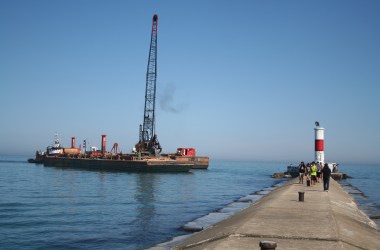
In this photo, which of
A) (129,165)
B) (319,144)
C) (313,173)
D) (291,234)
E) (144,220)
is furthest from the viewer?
(129,165)

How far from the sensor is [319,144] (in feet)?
146

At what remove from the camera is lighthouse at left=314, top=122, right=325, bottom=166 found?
145 feet

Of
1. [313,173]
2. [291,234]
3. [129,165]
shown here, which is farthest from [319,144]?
[129,165]

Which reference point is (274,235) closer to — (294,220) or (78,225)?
(294,220)

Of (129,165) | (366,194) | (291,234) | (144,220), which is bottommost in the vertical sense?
(144,220)

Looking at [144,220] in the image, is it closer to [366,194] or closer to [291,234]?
[291,234]

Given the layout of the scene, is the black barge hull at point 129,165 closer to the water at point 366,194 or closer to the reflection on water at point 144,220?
the water at point 366,194

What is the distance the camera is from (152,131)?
301 feet

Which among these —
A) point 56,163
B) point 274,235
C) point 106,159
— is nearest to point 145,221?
point 274,235

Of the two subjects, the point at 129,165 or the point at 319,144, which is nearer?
the point at 319,144

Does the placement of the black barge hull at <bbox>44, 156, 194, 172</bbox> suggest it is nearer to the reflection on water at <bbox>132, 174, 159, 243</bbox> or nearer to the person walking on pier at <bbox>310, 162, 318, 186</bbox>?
the reflection on water at <bbox>132, 174, 159, 243</bbox>

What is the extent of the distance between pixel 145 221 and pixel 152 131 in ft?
237

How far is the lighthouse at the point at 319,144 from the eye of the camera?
145ft

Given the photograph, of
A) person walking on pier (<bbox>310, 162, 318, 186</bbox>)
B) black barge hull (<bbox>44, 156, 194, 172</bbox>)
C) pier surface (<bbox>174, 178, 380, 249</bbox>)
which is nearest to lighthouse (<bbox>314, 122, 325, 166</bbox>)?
person walking on pier (<bbox>310, 162, 318, 186</bbox>)
